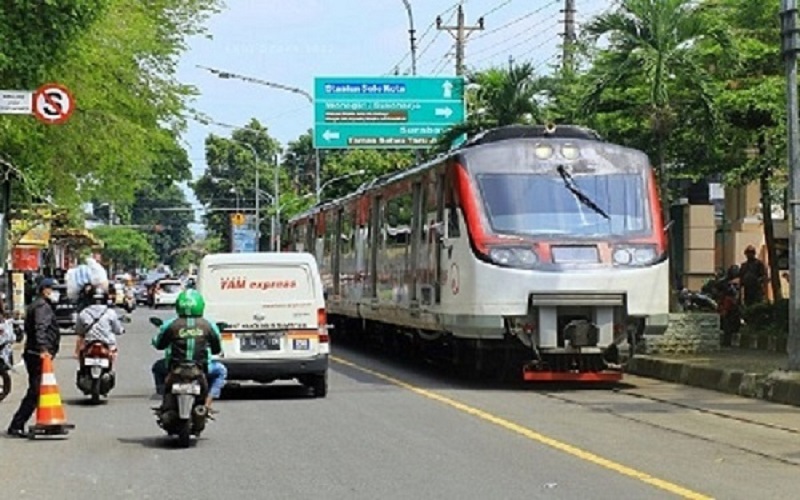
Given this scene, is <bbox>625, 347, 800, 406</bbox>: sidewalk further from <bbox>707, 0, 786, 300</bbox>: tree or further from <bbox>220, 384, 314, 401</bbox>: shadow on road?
<bbox>220, 384, 314, 401</bbox>: shadow on road

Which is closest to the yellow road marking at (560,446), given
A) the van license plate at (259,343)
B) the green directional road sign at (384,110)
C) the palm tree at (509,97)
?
the van license plate at (259,343)

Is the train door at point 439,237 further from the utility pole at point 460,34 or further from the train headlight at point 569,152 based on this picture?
the utility pole at point 460,34

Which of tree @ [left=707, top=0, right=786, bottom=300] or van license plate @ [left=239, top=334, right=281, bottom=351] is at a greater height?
tree @ [left=707, top=0, right=786, bottom=300]

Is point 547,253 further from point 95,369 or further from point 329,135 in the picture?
point 329,135

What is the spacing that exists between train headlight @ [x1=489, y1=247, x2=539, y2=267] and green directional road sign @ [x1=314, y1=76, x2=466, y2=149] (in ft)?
76.0

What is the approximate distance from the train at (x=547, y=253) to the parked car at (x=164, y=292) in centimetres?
4298

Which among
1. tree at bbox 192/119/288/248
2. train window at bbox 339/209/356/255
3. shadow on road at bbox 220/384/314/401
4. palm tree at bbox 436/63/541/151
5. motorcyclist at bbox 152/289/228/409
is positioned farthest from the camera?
tree at bbox 192/119/288/248

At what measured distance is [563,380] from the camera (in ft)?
71.7

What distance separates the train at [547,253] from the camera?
19797 millimetres

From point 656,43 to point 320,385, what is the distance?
911cm

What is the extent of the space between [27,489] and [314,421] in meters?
5.09

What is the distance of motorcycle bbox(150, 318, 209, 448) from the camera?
14.1 meters

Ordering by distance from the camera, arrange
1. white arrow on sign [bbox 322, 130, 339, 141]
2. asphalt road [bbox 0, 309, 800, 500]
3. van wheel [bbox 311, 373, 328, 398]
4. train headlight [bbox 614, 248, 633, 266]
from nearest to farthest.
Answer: asphalt road [bbox 0, 309, 800, 500] < van wheel [bbox 311, 373, 328, 398] < train headlight [bbox 614, 248, 633, 266] < white arrow on sign [bbox 322, 130, 339, 141]

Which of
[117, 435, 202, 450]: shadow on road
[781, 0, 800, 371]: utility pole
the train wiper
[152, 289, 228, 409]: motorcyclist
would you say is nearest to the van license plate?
[117, 435, 202, 450]: shadow on road
